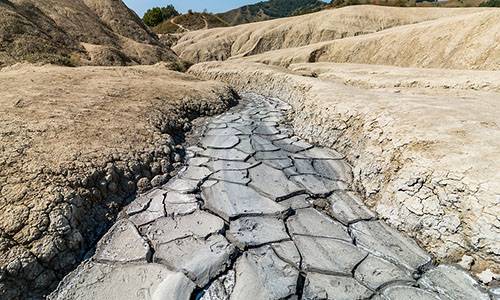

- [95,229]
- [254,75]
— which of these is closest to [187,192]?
[95,229]

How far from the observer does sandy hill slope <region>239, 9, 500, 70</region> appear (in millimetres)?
11966

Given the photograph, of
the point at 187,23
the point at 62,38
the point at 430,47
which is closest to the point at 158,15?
the point at 187,23

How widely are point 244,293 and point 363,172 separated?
2.36 metres

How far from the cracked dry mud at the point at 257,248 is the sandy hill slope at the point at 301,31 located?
1098 inches

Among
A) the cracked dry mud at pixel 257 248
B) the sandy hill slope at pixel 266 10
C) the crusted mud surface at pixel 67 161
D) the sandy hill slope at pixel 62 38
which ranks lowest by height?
the cracked dry mud at pixel 257 248

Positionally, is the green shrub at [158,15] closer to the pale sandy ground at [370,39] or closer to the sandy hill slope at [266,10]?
the pale sandy ground at [370,39]

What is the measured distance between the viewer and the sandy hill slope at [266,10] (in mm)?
94250

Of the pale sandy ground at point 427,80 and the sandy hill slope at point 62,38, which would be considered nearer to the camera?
the pale sandy ground at point 427,80

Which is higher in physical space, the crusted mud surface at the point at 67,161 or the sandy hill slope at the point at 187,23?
the sandy hill slope at the point at 187,23

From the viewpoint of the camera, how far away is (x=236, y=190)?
3828mm

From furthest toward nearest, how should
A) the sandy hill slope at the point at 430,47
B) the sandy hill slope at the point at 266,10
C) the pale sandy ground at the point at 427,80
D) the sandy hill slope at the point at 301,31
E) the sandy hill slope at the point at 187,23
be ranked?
the sandy hill slope at the point at 266,10
the sandy hill slope at the point at 187,23
the sandy hill slope at the point at 301,31
the sandy hill slope at the point at 430,47
the pale sandy ground at the point at 427,80

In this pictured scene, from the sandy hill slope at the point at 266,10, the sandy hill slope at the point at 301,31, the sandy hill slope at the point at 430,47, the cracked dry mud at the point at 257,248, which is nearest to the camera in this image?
the cracked dry mud at the point at 257,248

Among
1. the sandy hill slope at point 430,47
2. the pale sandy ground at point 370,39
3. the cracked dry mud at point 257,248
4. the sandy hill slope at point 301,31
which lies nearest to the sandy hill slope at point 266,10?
the sandy hill slope at point 301,31

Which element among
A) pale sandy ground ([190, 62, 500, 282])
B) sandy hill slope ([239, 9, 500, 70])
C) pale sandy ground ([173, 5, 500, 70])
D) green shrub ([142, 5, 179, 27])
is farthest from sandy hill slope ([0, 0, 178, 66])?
green shrub ([142, 5, 179, 27])
